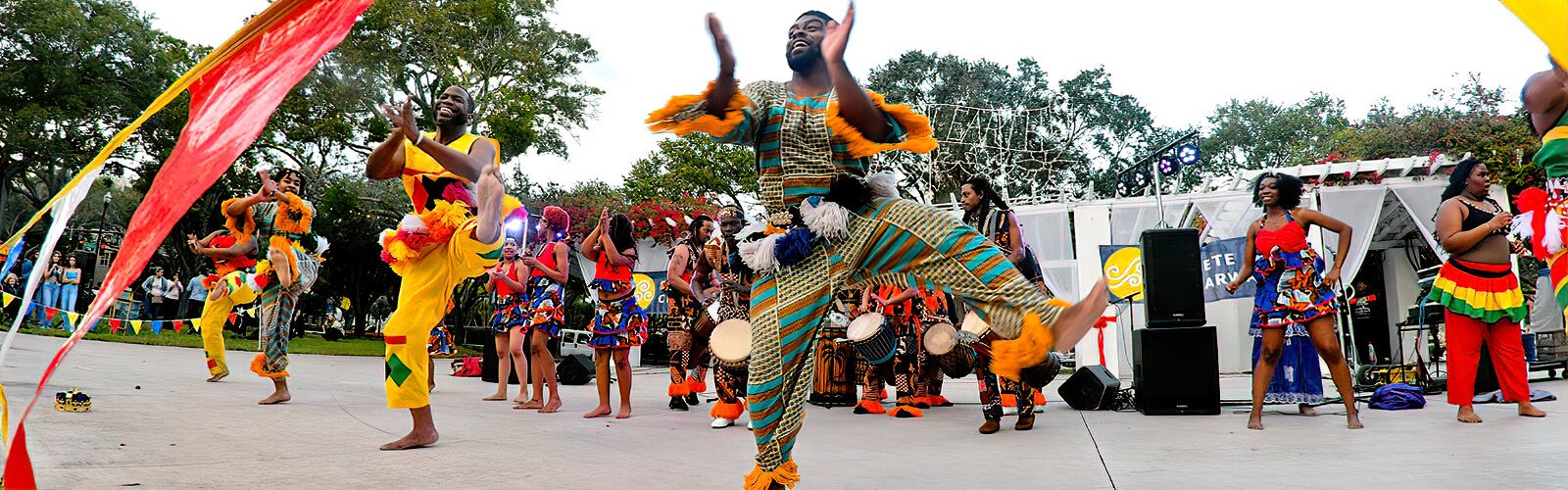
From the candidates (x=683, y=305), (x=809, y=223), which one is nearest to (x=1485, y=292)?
(x=809, y=223)

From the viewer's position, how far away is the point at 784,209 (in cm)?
357

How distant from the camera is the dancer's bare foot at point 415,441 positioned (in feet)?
15.3

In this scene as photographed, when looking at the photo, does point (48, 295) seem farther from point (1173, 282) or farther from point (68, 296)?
point (1173, 282)

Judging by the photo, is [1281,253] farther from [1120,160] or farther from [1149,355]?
[1120,160]

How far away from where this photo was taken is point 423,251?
15.5ft

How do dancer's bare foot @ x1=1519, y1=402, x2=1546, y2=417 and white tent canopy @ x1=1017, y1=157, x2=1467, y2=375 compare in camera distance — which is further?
white tent canopy @ x1=1017, y1=157, x2=1467, y2=375

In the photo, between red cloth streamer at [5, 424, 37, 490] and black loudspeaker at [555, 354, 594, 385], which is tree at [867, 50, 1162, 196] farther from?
red cloth streamer at [5, 424, 37, 490]

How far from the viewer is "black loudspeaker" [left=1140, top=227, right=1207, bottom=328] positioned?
7207mm

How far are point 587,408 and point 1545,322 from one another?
12629mm

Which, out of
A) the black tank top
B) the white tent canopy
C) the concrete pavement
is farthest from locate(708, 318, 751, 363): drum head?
the white tent canopy

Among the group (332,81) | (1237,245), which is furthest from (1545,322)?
(332,81)

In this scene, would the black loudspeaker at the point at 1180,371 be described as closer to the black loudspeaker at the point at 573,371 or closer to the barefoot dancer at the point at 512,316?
the barefoot dancer at the point at 512,316

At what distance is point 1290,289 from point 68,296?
2099 centimetres

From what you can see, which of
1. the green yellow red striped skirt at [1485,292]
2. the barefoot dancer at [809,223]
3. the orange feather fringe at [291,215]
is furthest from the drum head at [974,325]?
the orange feather fringe at [291,215]
